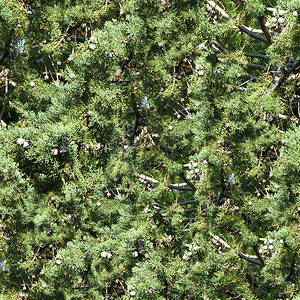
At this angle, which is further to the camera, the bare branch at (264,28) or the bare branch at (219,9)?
the bare branch at (219,9)

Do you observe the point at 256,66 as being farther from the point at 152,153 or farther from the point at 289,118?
the point at 152,153

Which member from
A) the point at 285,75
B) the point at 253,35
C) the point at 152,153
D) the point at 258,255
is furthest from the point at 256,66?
the point at 258,255

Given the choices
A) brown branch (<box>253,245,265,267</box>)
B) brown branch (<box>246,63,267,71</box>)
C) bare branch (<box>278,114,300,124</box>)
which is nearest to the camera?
brown branch (<box>253,245,265,267</box>)

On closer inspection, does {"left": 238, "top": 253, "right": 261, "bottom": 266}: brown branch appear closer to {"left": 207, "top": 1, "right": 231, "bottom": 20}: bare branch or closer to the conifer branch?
the conifer branch

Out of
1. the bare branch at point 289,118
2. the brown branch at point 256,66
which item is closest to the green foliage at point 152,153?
the bare branch at point 289,118

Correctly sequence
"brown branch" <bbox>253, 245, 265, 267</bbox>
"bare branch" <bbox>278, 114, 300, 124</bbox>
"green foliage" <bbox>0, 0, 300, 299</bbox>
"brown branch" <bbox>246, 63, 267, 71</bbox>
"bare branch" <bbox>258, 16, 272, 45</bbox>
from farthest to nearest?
"brown branch" <bbox>246, 63, 267, 71</bbox> < "bare branch" <bbox>278, 114, 300, 124</bbox> < "brown branch" <bbox>253, 245, 265, 267</bbox> < "bare branch" <bbox>258, 16, 272, 45</bbox> < "green foliage" <bbox>0, 0, 300, 299</bbox>

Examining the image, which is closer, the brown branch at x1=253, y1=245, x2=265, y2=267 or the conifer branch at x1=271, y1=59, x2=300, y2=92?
the conifer branch at x1=271, y1=59, x2=300, y2=92

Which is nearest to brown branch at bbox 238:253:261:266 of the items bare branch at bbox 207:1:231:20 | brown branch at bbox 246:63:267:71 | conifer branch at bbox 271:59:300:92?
conifer branch at bbox 271:59:300:92

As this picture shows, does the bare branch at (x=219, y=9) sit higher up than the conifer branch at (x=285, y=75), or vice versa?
the bare branch at (x=219, y=9)

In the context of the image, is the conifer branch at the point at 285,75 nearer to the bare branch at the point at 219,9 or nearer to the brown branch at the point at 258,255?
the bare branch at the point at 219,9

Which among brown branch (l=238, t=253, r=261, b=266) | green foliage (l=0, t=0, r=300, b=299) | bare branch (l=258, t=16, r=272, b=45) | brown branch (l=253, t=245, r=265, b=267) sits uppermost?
bare branch (l=258, t=16, r=272, b=45)

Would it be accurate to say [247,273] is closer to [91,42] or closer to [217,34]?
Answer: [217,34]

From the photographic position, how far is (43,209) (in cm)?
388

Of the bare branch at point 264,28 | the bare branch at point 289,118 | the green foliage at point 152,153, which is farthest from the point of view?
the bare branch at point 289,118
